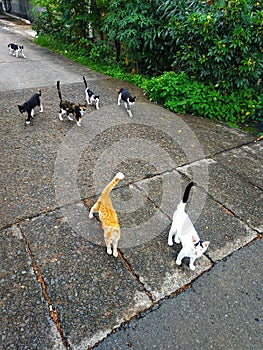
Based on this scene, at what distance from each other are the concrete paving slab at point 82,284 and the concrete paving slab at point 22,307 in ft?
0.27

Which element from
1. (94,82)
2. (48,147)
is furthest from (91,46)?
(48,147)

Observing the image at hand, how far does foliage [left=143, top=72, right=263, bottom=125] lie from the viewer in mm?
5066

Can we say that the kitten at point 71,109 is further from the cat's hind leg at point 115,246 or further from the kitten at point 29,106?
the cat's hind leg at point 115,246

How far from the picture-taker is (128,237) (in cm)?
258

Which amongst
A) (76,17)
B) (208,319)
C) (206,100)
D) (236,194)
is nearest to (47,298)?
(208,319)

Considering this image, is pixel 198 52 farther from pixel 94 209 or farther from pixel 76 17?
pixel 76 17

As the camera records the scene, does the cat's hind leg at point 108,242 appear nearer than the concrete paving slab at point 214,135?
Yes

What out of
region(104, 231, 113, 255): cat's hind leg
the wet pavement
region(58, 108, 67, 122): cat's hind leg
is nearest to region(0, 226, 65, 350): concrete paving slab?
the wet pavement

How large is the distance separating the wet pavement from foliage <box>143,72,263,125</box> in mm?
411

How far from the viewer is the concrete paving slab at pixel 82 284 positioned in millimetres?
1911

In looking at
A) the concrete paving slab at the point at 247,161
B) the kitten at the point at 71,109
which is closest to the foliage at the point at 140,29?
the kitten at the point at 71,109

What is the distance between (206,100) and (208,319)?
159 inches

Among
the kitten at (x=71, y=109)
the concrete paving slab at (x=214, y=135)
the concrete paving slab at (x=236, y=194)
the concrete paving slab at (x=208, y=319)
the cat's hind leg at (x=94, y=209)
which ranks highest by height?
the kitten at (x=71, y=109)

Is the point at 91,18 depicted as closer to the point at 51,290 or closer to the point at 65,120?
the point at 65,120
